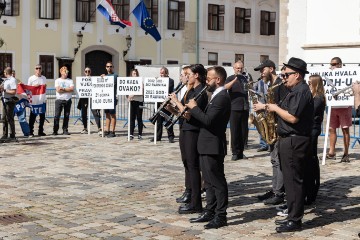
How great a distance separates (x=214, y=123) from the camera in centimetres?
700

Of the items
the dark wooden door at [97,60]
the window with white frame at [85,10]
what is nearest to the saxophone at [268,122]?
the window with white frame at [85,10]

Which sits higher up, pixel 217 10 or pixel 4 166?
pixel 217 10

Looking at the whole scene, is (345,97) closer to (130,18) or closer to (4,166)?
(4,166)

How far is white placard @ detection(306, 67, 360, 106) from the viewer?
453 inches

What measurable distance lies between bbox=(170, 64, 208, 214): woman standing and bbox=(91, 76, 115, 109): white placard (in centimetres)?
882

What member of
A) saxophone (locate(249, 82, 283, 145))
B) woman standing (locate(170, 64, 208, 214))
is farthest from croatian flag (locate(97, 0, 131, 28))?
woman standing (locate(170, 64, 208, 214))

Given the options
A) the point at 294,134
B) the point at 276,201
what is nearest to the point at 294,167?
the point at 294,134

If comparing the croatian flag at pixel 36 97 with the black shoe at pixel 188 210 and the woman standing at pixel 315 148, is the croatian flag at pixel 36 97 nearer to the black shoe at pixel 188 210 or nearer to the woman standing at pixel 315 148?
the woman standing at pixel 315 148

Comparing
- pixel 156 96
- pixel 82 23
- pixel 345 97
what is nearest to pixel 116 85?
pixel 156 96

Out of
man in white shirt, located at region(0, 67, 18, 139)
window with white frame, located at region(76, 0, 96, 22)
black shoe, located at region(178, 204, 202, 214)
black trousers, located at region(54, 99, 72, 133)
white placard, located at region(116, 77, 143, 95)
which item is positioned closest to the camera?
black shoe, located at region(178, 204, 202, 214)

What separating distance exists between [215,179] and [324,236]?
1290 mm

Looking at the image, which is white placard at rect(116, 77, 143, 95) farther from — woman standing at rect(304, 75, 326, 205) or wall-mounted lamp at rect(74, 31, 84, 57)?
wall-mounted lamp at rect(74, 31, 84, 57)

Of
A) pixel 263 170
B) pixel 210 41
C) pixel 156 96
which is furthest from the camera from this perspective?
pixel 210 41

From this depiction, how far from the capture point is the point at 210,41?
44250 mm
